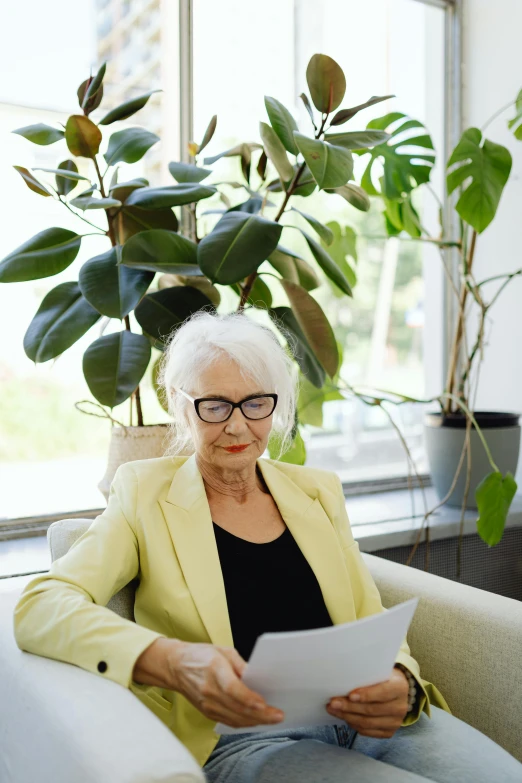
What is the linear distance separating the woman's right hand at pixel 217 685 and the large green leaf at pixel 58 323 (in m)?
0.93

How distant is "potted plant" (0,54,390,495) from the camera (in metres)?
1.83

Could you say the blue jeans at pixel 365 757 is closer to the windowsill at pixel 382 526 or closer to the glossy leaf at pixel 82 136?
the windowsill at pixel 382 526

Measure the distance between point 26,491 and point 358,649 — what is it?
71.3 inches

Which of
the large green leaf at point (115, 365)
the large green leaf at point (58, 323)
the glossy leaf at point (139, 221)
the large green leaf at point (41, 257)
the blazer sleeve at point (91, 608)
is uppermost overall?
the glossy leaf at point (139, 221)

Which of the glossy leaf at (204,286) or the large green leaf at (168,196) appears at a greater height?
the large green leaf at (168,196)

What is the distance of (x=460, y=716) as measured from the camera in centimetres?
155

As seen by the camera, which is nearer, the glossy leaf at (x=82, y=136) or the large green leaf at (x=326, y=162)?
the large green leaf at (x=326, y=162)

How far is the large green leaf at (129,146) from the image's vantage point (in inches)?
79.2

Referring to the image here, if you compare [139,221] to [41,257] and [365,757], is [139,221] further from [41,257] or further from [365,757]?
[365,757]

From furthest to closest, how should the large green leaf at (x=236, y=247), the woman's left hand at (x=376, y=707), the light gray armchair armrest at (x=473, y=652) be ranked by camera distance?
the large green leaf at (x=236, y=247) → the light gray armchair armrest at (x=473, y=652) → the woman's left hand at (x=376, y=707)

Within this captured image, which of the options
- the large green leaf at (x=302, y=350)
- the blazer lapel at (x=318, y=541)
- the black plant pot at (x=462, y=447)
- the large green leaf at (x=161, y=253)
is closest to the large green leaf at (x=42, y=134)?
the large green leaf at (x=161, y=253)

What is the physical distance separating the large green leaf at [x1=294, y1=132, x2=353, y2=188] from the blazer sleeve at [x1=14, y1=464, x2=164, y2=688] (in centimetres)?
88

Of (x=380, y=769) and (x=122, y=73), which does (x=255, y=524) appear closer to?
(x=380, y=769)

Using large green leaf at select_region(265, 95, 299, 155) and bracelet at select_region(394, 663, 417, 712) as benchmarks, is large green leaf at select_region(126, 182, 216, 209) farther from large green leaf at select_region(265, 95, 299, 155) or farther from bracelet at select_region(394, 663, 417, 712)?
bracelet at select_region(394, 663, 417, 712)
